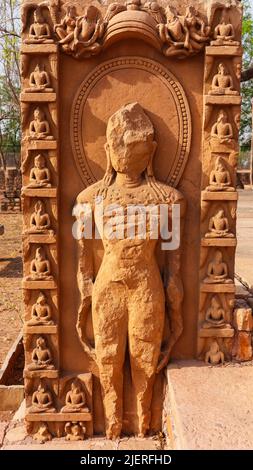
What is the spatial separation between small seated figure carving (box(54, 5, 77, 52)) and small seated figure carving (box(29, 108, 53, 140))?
49 cm

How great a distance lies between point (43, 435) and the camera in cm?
355

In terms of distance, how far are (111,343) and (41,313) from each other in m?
0.56

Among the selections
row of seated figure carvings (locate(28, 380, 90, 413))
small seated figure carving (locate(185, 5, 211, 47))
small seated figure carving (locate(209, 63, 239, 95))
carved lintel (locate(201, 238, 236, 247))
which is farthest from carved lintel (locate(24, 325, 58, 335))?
small seated figure carving (locate(185, 5, 211, 47))

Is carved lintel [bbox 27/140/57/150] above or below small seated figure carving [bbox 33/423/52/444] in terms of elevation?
above

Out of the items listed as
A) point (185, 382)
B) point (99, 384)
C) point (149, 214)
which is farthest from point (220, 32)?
point (99, 384)

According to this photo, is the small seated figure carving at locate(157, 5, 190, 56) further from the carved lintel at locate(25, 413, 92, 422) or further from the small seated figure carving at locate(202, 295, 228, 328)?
the carved lintel at locate(25, 413, 92, 422)

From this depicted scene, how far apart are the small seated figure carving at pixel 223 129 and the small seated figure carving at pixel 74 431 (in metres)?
2.36

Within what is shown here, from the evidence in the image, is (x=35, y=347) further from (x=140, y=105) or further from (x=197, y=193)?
(x=140, y=105)

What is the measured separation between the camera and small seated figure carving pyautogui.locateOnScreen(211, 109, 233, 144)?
10.8 feet

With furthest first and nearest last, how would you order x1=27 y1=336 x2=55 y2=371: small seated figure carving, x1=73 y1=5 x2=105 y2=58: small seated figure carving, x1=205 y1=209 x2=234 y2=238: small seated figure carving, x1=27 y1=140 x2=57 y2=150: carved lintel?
x1=27 y1=336 x2=55 y2=371: small seated figure carving, x1=205 y1=209 x2=234 y2=238: small seated figure carving, x1=27 y1=140 x2=57 y2=150: carved lintel, x1=73 y1=5 x2=105 y2=58: small seated figure carving

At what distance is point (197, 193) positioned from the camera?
136 inches

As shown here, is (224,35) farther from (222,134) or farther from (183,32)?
(222,134)

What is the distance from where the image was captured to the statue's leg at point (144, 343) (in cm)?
336

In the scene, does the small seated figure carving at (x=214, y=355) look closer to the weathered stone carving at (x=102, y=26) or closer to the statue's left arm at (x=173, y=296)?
the statue's left arm at (x=173, y=296)
